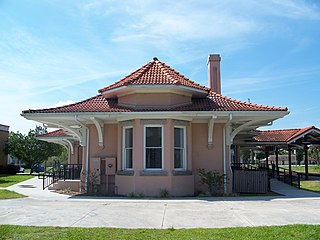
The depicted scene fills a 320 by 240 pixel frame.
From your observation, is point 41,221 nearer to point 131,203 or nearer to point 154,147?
point 131,203

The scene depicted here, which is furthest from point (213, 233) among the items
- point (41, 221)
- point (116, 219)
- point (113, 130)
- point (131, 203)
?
point (113, 130)

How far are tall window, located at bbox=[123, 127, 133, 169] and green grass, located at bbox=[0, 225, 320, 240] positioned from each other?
7.09 m

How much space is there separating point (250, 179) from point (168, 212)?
6587mm

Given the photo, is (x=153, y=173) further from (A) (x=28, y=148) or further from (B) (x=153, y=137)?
(A) (x=28, y=148)

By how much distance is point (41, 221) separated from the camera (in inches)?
322

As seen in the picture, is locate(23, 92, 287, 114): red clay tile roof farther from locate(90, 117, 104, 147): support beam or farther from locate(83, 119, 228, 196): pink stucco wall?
locate(83, 119, 228, 196): pink stucco wall

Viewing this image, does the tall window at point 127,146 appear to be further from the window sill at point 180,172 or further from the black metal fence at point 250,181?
the black metal fence at point 250,181

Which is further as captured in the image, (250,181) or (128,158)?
(250,181)

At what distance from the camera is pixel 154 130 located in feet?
45.8

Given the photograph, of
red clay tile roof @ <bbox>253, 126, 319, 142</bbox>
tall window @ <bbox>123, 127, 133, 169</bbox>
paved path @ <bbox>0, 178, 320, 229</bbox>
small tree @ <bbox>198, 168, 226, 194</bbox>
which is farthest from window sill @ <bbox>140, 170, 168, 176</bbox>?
red clay tile roof @ <bbox>253, 126, 319, 142</bbox>

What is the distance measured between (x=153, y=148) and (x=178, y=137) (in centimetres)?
119

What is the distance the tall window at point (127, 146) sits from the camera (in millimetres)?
14320

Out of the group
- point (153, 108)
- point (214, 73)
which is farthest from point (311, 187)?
point (153, 108)

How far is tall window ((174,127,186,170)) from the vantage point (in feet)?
46.4
